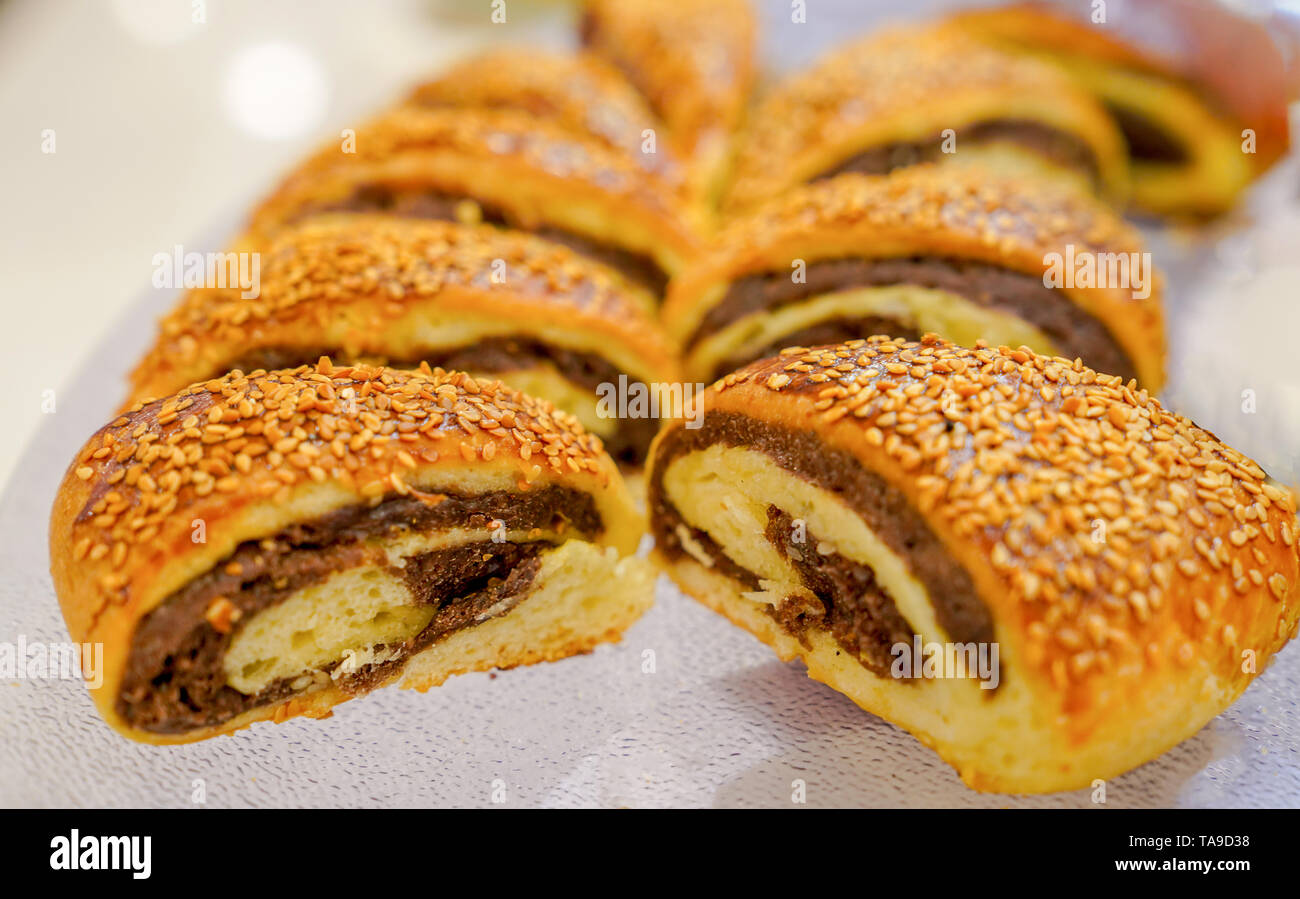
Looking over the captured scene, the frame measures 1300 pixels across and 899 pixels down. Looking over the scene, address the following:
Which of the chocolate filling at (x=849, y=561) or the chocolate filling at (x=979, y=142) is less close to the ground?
the chocolate filling at (x=979, y=142)

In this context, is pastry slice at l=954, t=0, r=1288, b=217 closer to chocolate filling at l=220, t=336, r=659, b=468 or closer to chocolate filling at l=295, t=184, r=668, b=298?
chocolate filling at l=295, t=184, r=668, b=298

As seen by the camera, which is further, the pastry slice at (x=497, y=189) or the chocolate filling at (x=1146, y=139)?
the chocolate filling at (x=1146, y=139)

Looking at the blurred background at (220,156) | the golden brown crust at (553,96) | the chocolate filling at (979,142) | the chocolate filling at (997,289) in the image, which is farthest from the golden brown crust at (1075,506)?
the golden brown crust at (553,96)

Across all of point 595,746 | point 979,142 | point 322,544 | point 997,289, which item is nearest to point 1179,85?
point 979,142

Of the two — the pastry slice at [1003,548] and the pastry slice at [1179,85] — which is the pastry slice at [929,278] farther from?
the pastry slice at [1179,85]

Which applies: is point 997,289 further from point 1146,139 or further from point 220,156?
point 220,156

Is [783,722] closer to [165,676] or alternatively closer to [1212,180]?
[165,676]

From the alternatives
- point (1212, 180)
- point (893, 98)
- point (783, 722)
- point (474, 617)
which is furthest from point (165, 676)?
point (1212, 180)
